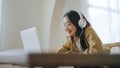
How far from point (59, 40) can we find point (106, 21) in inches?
Answer: 37.5

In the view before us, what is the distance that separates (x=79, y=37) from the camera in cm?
162

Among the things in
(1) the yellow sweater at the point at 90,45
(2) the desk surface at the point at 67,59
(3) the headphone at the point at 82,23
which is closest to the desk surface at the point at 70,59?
(2) the desk surface at the point at 67,59

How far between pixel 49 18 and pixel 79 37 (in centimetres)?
313

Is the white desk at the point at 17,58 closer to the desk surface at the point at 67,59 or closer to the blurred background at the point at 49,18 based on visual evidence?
the desk surface at the point at 67,59

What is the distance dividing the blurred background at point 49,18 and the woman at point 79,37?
8.86 feet

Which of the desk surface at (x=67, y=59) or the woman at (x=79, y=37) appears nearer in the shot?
the desk surface at (x=67, y=59)

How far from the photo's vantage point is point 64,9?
4773 millimetres

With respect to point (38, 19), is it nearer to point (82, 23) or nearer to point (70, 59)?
point (82, 23)

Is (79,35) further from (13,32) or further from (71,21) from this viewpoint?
(13,32)

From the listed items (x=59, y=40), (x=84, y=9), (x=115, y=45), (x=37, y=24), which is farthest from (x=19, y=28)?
(x=115, y=45)

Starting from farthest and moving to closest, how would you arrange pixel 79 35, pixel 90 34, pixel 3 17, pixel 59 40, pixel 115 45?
1. pixel 59 40
2. pixel 3 17
3. pixel 115 45
4. pixel 79 35
5. pixel 90 34

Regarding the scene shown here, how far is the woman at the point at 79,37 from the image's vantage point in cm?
147

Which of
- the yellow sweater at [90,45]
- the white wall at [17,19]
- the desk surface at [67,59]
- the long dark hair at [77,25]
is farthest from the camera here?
the white wall at [17,19]

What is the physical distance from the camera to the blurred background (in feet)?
14.5
